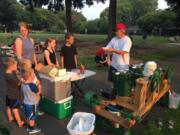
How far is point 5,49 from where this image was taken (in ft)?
42.5

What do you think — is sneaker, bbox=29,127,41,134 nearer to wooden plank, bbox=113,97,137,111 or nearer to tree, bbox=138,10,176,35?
wooden plank, bbox=113,97,137,111

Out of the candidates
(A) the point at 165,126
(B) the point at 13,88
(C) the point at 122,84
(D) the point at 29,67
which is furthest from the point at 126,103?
(B) the point at 13,88

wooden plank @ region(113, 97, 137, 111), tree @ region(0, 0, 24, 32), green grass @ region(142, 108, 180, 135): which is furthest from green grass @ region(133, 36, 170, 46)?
tree @ region(0, 0, 24, 32)

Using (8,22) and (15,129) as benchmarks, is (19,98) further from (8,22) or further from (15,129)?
(8,22)

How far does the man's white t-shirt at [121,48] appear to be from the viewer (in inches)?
222

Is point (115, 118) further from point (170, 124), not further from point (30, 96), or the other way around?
point (30, 96)

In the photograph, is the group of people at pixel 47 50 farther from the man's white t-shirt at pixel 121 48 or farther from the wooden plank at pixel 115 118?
the wooden plank at pixel 115 118

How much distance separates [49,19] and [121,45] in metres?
86.7

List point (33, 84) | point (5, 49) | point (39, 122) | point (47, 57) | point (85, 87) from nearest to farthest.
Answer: point (33, 84)
point (39, 122)
point (47, 57)
point (85, 87)
point (5, 49)

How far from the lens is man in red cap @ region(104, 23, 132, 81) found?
560cm

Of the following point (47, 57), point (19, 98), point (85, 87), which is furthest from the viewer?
point (85, 87)

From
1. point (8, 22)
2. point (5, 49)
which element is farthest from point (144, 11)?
point (5, 49)

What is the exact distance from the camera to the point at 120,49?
571 centimetres

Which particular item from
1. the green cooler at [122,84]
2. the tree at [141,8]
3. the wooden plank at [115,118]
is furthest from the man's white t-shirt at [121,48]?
the tree at [141,8]
